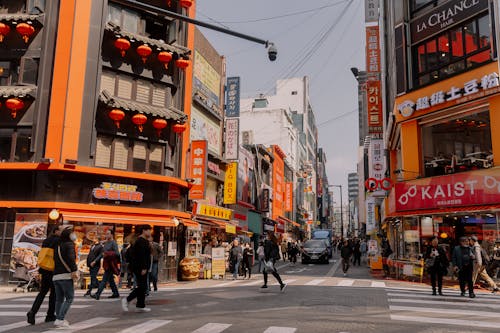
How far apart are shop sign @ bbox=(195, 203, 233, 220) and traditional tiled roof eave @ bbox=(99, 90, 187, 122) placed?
17.4 feet

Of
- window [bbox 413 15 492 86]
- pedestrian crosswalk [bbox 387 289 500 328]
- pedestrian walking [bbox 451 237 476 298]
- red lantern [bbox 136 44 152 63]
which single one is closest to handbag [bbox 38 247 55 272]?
pedestrian crosswalk [bbox 387 289 500 328]

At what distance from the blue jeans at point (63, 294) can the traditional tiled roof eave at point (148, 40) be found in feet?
46.1

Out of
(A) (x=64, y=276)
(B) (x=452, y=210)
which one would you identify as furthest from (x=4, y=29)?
(B) (x=452, y=210)

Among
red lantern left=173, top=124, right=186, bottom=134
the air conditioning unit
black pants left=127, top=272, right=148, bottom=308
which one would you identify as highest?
the air conditioning unit

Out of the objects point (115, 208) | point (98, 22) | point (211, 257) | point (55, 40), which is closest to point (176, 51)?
point (98, 22)

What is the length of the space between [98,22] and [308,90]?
71.8 metres

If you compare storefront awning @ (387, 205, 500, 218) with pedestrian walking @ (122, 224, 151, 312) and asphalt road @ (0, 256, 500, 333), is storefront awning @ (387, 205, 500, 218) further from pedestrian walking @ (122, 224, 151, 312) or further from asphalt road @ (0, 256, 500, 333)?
pedestrian walking @ (122, 224, 151, 312)

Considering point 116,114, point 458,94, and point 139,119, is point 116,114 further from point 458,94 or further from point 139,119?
point 458,94

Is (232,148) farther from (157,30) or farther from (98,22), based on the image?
(98,22)

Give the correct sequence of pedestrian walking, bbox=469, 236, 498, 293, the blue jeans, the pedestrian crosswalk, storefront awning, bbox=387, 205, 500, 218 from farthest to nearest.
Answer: storefront awning, bbox=387, 205, 500, 218
pedestrian walking, bbox=469, 236, 498, 293
the pedestrian crosswalk
the blue jeans

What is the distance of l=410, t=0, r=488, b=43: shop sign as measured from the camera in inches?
821

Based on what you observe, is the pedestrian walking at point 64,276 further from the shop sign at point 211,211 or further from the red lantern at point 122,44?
the shop sign at point 211,211

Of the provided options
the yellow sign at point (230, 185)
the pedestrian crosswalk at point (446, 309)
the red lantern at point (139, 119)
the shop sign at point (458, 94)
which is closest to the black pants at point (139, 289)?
the pedestrian crosswalk at point (446, 309)

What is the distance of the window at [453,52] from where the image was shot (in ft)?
66.8
